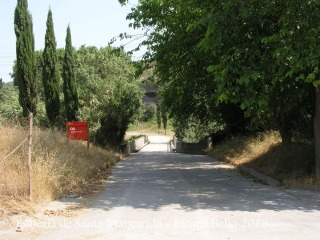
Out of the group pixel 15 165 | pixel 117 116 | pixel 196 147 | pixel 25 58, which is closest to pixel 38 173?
pixel 15 165

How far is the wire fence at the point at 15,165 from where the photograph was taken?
9125 millimetres

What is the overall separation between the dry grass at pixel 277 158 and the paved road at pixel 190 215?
1.41 m

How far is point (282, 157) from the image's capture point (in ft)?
51.0

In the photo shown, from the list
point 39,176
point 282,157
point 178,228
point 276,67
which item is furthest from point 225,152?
point 178,228

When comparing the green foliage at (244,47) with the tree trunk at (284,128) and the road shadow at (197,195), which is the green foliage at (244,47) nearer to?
the road shadow at (197,195)

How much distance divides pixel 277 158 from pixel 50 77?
15472 millimetres

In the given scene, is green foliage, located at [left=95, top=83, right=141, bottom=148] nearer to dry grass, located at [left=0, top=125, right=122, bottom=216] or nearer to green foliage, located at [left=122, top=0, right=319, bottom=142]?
dry grass, located at [left=0, top=125, right=122, bottom=216]

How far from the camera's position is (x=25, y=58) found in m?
21.5

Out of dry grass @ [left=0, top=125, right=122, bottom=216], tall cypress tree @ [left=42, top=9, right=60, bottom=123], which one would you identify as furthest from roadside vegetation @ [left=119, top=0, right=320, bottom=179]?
tall cypress tree @ [left=42, top=9, right=60, bottom=123]

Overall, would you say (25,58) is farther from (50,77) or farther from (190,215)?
(190,215)

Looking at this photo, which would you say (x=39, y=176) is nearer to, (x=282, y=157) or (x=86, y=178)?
(x=86, y=178)

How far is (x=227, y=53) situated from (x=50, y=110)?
1699 centimetres

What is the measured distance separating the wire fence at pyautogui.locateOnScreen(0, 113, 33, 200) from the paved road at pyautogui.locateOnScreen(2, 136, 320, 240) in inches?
60.6

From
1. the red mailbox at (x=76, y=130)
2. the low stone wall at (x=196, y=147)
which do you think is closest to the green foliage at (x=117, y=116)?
the low stone wall at (x=196, y=147)
